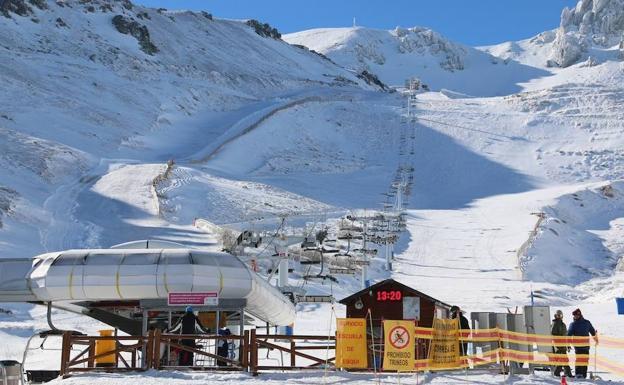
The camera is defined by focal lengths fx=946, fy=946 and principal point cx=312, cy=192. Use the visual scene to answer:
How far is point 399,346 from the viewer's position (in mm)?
16781

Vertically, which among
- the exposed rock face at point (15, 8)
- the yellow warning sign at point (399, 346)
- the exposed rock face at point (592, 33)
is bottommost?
the yellow warning sign at point (399, 346)

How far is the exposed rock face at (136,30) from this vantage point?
118000 millimetres

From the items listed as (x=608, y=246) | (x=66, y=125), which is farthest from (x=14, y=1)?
(x=608, y=246)

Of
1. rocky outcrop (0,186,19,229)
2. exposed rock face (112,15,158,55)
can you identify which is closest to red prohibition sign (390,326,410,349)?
rocky outcrop (0,186,19,229)

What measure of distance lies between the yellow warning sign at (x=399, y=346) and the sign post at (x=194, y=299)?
157 inches

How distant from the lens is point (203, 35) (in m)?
137

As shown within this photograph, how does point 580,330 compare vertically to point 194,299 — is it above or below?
below

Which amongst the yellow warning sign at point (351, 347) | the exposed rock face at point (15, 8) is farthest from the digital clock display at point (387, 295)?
the exposed rock face at point (15, 8)

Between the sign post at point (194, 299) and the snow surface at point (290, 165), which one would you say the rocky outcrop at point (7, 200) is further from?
the sign post at point (194, 299)

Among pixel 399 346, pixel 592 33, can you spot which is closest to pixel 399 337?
pixel 399 346

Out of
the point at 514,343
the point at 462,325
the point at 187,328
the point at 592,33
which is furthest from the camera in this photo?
the point at 592,33

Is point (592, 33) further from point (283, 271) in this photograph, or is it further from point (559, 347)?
point (559, 347)

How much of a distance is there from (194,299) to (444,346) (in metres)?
5.07

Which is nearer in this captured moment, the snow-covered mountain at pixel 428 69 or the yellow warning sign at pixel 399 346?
the yellow warning sign at pixel 399 346
